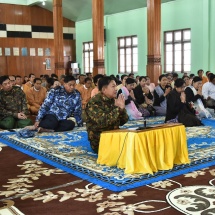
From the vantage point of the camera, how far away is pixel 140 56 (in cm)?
1390

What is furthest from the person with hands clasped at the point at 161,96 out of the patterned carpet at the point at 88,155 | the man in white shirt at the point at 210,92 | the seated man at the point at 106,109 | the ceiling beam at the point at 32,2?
the ceiling beam at the point at 32,2

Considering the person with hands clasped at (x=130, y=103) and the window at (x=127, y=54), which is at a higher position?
the window at (x=127, y=54)

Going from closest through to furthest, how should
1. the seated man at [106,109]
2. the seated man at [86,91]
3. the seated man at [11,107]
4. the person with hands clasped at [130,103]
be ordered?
1. the seated man at [106,109]
2. the seated man at [11,107]
3. the person with hands clasped at [130,103]
4. the seated man at [86,91]

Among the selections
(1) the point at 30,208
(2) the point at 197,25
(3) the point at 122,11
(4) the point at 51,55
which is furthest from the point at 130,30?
(1) the point at 30,208

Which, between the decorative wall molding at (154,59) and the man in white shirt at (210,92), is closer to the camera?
the man in white shirt at (210,92)

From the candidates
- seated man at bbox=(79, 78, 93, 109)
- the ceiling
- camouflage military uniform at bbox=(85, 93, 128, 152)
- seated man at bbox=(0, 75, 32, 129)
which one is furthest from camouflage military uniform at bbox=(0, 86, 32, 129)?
the ceiling

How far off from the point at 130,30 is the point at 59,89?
358 inches

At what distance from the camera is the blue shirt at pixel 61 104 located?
222 inches

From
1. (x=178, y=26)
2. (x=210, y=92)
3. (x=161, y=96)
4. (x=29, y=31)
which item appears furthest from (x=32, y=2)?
(x=210, y=92)

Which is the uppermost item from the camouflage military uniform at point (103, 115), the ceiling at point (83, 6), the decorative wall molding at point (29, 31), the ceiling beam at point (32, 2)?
the ceiling beam at point (32, 2)

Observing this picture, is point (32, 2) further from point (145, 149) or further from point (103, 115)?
point (145, 149)

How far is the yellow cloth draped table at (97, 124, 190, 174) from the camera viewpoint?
3.25 metres

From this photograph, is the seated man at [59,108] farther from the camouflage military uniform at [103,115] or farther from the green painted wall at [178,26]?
the green painted wall at [178,26]

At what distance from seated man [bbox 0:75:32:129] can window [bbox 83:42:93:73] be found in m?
10.7
